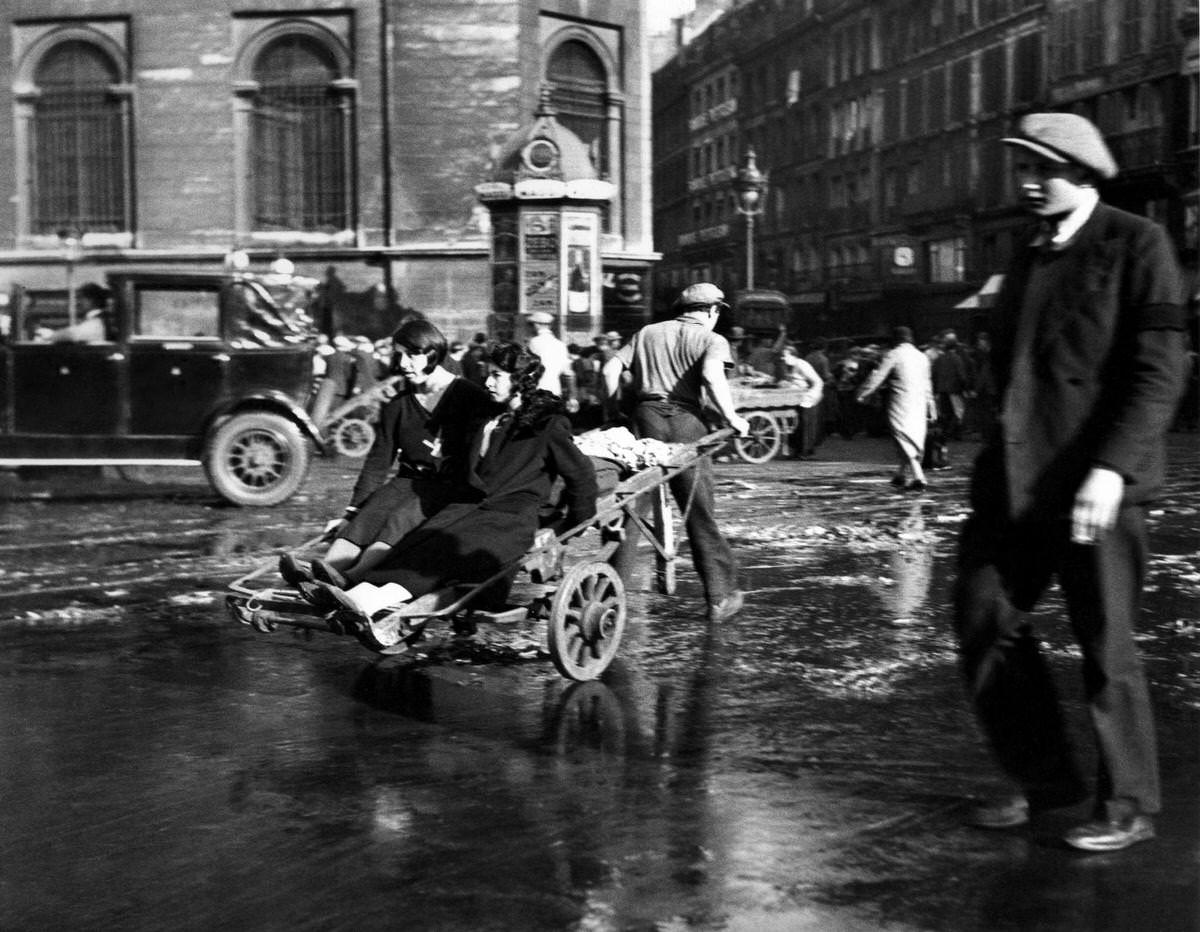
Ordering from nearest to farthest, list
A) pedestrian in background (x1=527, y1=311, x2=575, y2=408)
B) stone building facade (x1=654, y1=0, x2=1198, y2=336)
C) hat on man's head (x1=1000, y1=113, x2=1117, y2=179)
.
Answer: hat on man's head (x1=1000, y1=113, x2=1117, y2=179) → pedestrian in background (x1=527, y1=311, x2=575, y2=408) → stone building facade (x1=654, y1=0, x2=1198, y2=336)

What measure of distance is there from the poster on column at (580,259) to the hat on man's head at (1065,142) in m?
19.3

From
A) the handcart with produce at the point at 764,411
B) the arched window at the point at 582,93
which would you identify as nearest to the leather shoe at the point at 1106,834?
the handcart with produce at the point at 764,411

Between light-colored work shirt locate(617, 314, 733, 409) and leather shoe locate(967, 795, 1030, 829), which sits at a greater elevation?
light-colored work shirt locate(617, 314, 733, 409)

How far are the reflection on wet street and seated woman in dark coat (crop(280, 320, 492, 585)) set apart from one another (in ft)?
2.14

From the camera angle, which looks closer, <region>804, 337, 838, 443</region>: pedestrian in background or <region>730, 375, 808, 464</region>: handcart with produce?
<region>730, 375, 808, 464</region>: handcart with produce

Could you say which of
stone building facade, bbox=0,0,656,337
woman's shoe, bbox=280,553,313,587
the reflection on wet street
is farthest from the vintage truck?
stone building facade, bbox=0,0,656,337

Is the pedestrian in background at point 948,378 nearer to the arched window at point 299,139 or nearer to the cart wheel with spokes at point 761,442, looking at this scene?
the cart wheel with spokes at point 761,442

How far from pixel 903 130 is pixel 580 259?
41.4 m

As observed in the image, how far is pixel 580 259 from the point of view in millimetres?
23984

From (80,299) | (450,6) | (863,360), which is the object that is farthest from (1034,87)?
(80,299)

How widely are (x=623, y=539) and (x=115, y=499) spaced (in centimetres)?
957

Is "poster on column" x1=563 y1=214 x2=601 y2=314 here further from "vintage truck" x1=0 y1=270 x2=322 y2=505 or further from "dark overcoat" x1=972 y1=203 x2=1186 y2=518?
"dark overcoat" x1=972 y1=203 x2=1186 y2=518

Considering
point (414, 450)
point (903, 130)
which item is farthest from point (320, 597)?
point (903, 130)

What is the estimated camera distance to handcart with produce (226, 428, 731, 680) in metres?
6.64
